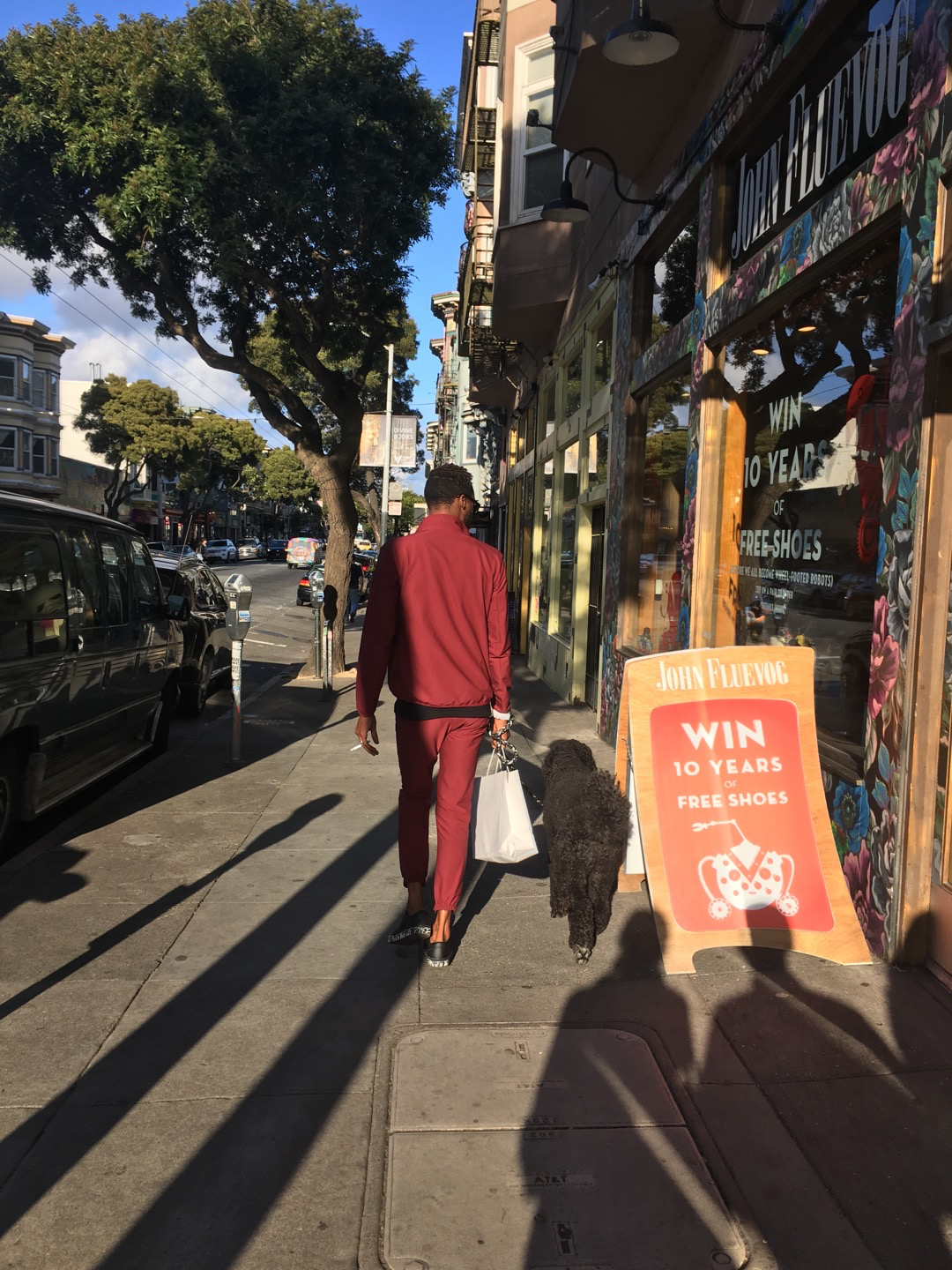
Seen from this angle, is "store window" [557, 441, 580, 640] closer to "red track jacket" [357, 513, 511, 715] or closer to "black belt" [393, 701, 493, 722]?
"red track jacket" [357, 513, 511, 715]

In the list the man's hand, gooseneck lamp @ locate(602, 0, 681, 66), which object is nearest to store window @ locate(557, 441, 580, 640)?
gooseneck lamp @ locate(602, 0, 681, 66)

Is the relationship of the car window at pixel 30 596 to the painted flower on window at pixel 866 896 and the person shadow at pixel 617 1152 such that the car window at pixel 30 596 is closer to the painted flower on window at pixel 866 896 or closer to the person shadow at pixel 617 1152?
the person shadow at pixel 617 1152

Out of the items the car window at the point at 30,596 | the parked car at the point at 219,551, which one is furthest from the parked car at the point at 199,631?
the parked car at the point at 219,551

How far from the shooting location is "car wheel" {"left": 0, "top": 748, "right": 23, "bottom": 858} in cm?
549

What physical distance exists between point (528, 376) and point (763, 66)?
12109 millimetres

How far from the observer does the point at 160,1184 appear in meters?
2.73

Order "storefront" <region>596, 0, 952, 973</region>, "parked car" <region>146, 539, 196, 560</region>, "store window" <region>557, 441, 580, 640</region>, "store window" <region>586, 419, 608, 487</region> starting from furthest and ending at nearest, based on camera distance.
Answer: "parked car" <region>146, 539, 196, 560</region> → "store window" <region>557, 441, 580, 640</region> → "store window" <region>586, 419, 608, 487</region> → "storefront" <region>596, 0, 952, 973</region>

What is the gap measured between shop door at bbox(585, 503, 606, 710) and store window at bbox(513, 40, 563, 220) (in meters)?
4.81

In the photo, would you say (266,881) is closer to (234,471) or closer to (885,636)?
(885,636)

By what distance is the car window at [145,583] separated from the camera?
7852mm

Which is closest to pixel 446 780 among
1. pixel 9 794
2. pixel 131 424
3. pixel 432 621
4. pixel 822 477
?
pixel 432 621

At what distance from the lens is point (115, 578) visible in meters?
7.25

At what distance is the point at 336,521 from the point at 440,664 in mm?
10458

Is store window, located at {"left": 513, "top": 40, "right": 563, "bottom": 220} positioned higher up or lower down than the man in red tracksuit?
higher up
